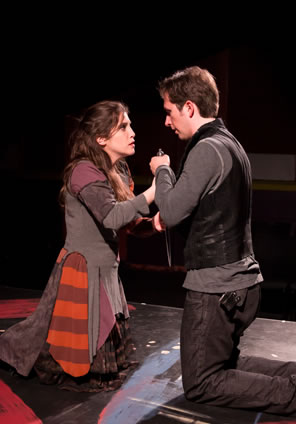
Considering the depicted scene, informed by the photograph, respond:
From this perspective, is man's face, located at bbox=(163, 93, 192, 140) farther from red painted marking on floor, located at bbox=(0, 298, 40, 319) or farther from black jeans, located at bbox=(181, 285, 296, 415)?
red painted marking on floor, located at bbox=(0, 298, 40, 319)

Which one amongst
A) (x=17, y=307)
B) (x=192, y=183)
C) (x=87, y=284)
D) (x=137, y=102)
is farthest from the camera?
(x=137, y=102)

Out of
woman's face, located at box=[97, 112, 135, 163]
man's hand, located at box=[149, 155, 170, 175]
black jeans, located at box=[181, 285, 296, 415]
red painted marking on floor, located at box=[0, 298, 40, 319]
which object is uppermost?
woman's face, located at box=[97, 112, 135, 163]

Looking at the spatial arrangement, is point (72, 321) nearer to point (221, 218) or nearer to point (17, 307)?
point (221, 218)

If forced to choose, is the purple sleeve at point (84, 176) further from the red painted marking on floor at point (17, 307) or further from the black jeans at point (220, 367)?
the red painted marking on floor at point (17, 307)

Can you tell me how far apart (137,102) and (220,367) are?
258 inches

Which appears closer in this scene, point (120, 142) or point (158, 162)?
point (158, 162)

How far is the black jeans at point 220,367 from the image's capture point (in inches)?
78.8

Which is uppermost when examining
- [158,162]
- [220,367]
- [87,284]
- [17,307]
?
[158,162]

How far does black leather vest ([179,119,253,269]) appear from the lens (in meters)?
1.95

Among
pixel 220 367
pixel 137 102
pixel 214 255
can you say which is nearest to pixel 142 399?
pixel 220 367

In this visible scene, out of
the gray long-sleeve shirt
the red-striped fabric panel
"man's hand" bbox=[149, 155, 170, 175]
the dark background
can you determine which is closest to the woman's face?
"man's hand" bbox=[149, 155, 170, 175]

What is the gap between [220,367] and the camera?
205 centimetres

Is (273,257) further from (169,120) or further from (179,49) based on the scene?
(169,120)

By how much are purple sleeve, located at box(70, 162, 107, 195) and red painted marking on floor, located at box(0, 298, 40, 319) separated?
1.43m
